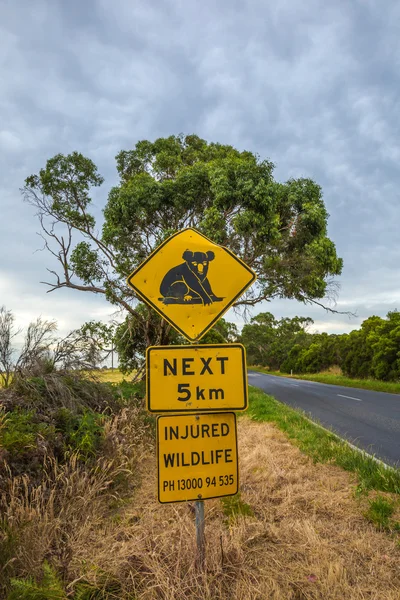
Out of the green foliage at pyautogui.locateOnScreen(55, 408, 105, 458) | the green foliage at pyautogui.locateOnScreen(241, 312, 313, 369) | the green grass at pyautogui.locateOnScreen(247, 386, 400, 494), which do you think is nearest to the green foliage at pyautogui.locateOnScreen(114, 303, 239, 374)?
the green grass at pyautogui.locateOnScreen(247, 386, 400, 494)

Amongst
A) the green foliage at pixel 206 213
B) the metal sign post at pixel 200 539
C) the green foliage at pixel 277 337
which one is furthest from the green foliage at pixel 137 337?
the green foliage at pixel 277 337

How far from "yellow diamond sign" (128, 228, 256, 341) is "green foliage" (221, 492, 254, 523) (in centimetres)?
179

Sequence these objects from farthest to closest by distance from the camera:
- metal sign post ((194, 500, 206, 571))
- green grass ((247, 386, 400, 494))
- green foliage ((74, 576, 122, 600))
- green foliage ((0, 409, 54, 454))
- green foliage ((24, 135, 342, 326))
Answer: green foliage ((24, 135, 342, 326)) → green grass ((247, 386, 400, 494)) → green foliage ((0, 409, 54, 454)) → metal sign post ((194, 500, 206, 571)) → green foliage ((74, 576, 122, 600))

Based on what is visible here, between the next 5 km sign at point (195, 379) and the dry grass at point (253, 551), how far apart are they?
1013 mm

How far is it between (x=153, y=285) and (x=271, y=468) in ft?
10.4

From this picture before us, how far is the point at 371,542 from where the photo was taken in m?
3.09

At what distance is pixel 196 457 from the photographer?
281 centimetres

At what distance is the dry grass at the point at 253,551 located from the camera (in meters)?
2.51

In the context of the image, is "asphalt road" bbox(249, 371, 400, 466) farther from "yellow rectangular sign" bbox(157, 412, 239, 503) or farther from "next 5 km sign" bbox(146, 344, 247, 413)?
"next 5 km sign" bbox(146, 344, 247, 413)

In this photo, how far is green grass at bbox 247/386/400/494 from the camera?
172 inches

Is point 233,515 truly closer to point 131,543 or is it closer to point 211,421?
point 131,543

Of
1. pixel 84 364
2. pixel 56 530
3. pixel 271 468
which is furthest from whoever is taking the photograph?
pixel 84 364

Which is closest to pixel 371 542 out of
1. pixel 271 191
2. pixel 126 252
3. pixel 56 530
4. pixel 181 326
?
pixel 181 326

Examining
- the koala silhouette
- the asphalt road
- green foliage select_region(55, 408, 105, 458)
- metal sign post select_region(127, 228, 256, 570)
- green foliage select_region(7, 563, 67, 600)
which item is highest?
the koala silhouette
